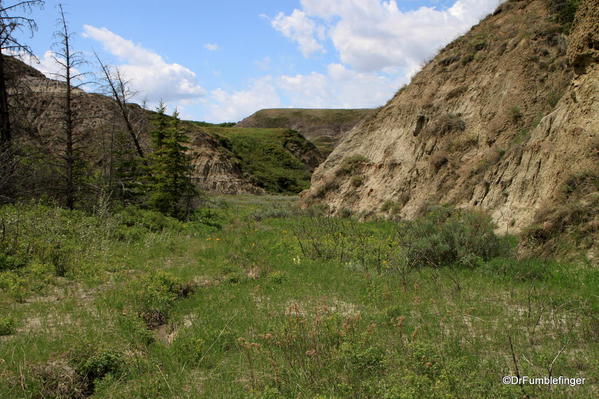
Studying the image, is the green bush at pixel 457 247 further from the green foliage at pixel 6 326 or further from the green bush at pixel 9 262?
the green bush at pixel 9 262

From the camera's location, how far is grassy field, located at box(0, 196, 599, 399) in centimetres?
395

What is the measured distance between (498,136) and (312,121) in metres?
108

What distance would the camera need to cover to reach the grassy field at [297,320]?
13.0 feet

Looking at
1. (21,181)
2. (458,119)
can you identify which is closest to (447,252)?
(458,119)

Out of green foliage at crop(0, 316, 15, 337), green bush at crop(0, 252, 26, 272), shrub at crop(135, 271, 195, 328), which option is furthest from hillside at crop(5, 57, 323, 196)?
green foliage at crop(0, 316, 15, 337)

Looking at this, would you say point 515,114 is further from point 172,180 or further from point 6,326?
point 6,326

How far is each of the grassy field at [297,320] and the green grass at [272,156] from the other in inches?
2065

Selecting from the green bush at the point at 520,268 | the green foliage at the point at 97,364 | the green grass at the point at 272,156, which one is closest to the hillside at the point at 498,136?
the green bush at the point at 520,268

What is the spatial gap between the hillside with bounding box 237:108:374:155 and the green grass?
29725 millimetres

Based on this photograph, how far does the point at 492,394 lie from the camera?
332 cm

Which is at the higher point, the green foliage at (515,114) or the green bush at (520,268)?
the green foliage at (515,114)

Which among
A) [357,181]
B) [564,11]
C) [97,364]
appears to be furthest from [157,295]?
[564,11]

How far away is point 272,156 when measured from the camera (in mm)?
72875

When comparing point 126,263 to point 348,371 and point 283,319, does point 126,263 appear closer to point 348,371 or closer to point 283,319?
point 283,319
